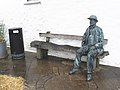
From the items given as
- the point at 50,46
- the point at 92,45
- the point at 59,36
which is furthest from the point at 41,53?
the point at 92,45

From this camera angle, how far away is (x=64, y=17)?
5.30 m

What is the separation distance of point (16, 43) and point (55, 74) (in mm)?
1532

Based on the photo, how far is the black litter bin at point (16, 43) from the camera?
5391 millimetres

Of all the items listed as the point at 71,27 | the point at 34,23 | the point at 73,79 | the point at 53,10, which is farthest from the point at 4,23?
the point at 73,79

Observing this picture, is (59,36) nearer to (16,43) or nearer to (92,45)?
(16,43)

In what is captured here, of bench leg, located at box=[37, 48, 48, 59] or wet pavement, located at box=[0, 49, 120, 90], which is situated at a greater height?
bench leg, located at box=[37, 48, 48, 59]

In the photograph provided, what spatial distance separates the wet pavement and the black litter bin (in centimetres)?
18

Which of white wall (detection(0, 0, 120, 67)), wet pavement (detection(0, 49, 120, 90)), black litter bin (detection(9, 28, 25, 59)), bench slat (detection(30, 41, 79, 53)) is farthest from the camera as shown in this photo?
black litter bin (detection(9, 28, 25, 59))

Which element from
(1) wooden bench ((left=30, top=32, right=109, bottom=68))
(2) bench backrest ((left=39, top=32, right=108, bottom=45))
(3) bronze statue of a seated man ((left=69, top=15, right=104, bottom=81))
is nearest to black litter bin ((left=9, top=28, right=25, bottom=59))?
(1) wooden bench ((left=30, top=32, right=109, bottom=68))

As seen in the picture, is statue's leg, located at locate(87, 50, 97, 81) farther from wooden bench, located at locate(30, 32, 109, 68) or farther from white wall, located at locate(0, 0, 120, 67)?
white wall, located at locate(0, 0, 120, 67)

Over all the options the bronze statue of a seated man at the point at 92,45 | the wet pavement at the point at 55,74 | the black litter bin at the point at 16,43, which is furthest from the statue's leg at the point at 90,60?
the black litter bin at the point at 16,43

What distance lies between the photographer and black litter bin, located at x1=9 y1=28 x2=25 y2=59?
17.7ft

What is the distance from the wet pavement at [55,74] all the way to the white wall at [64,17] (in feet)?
2.15

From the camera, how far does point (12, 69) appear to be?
15.8 feet
